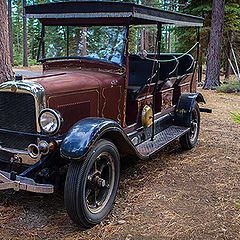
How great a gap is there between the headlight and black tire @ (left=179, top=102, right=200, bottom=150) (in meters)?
3.05

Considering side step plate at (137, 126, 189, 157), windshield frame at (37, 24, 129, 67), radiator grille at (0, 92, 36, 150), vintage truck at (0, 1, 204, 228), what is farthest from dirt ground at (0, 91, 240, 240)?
windshield frame at (37, 24, 129, 67)

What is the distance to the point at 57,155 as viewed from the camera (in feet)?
12.3

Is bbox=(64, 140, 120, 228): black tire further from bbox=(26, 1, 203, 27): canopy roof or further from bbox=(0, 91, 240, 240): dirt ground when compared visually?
bbox=(26, 1, 203, 27): canopy roof

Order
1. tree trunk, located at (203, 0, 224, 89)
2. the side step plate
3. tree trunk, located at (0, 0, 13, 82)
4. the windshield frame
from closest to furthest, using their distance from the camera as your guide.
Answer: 1. the windshield frame
2. the side step plate
3. tree trunk, located at (0, 0, 13, 82)
4. tree trunk, located at (203, 0, 224, 89)

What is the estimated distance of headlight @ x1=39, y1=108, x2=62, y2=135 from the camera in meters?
3.43

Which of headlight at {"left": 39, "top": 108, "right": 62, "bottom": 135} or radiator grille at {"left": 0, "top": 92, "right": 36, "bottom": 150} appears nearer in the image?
headlight at {"left": 39, "top": 108, "right": 62, "bottom": 135}

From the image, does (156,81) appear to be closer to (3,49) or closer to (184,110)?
(184,110)

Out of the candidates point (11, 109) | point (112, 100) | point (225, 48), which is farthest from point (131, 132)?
point (225, 48)

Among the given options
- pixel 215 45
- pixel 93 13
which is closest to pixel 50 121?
pixel 93 13

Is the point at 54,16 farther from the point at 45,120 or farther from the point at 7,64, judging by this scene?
the point at 7,64

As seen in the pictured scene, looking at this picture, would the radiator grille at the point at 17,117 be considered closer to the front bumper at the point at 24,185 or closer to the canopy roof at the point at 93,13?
the front bumper at the point at 24,185

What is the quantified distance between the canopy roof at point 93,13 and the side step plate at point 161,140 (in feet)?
5.33

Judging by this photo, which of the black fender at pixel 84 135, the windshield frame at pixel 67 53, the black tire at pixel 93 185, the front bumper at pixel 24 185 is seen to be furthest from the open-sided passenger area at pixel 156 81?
the front bumper at pixel 24 185

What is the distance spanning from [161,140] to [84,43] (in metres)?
1.77
